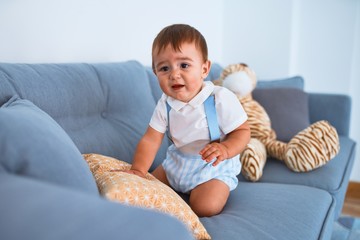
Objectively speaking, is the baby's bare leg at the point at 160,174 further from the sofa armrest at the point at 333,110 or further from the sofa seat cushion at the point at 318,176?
the sofa armrest at the point at 333,110

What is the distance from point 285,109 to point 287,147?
21.3 inches

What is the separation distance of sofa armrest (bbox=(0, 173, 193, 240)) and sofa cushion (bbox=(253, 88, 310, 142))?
179 centimetres

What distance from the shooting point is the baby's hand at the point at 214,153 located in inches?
45.2

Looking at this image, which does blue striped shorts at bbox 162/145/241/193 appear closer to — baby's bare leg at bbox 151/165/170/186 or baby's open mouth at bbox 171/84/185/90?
baby's bare leg at bbox 151/165/170/186

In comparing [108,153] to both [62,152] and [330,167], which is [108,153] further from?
[330,167]

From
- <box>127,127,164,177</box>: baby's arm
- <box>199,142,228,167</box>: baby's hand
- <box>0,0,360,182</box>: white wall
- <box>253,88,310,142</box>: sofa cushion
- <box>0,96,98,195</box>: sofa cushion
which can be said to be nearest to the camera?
<box>0,96,98,195</box>: sofa cushion

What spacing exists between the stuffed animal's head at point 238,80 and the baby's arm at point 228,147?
764 millimetres

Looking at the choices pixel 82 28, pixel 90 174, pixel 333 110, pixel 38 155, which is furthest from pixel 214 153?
pixel 333 110

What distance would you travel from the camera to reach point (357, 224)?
2277 millimetres

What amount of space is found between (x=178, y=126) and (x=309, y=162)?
0.66 meters

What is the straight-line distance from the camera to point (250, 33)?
3172mm

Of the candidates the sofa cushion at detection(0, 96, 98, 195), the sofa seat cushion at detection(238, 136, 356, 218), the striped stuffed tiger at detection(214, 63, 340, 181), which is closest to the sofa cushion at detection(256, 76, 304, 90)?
the striped stuffed tiger at detection(214, 63, 340, 181)

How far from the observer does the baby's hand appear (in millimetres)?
1149

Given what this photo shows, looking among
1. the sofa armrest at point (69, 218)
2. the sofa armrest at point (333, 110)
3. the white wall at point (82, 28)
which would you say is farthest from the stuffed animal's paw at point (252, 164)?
the sofa armrest at point (69, 218)
